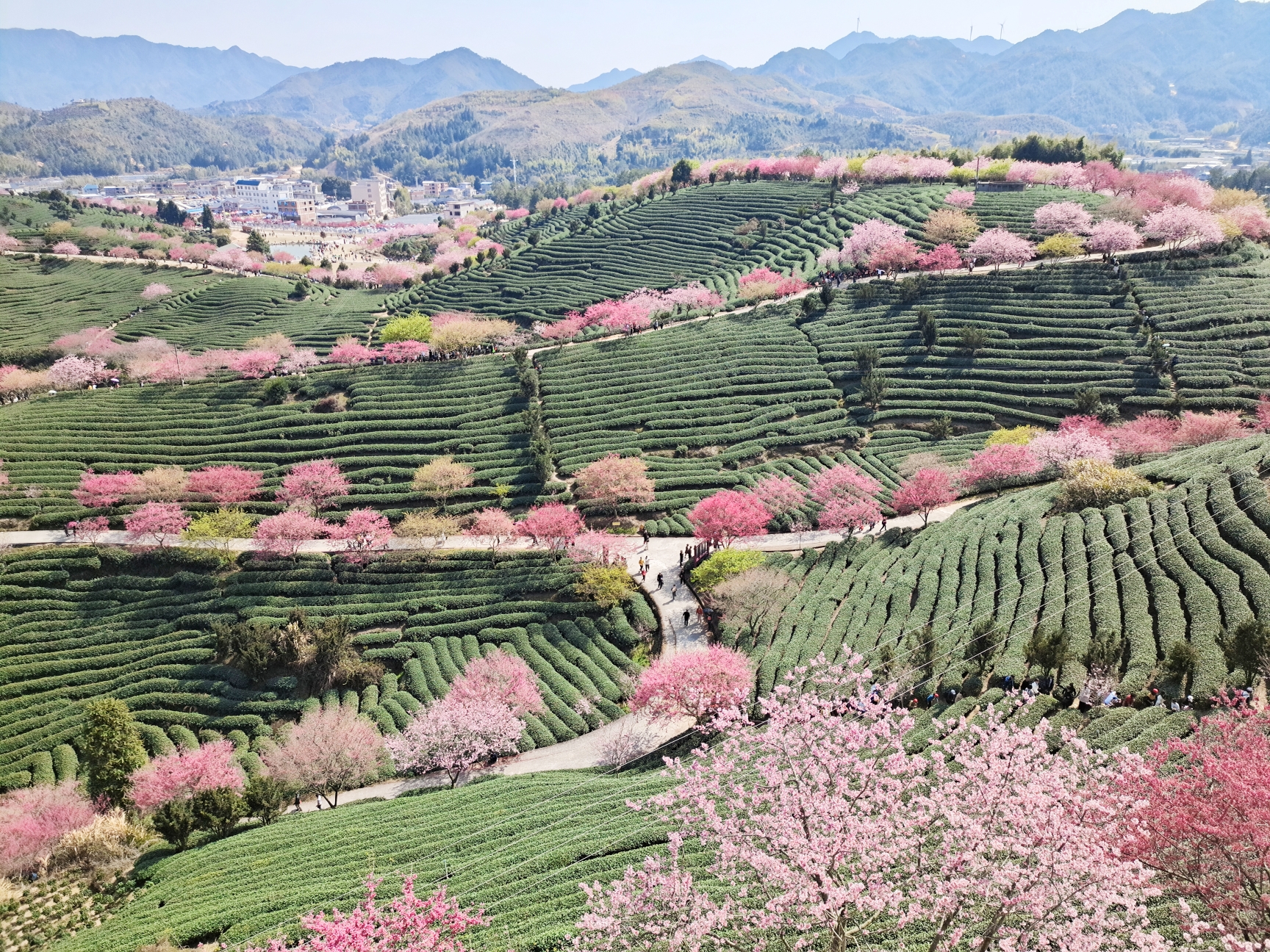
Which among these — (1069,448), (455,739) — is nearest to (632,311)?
(1069,448)

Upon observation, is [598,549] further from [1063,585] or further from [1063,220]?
[1063,220]

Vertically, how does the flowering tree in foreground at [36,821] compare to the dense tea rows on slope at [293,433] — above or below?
below

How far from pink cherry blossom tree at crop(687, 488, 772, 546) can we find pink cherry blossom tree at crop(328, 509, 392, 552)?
68.5ft

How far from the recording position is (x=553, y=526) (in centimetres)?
4925

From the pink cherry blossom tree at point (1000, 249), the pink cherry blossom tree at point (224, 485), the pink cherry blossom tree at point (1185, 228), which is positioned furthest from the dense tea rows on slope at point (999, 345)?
the pink cherry blossom tree at point (224, 485)

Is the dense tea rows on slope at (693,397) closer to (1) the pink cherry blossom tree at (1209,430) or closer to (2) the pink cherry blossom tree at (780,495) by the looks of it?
(2) the pink cherry blossom tree at (780,495)

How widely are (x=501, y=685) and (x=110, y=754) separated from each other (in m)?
16.8

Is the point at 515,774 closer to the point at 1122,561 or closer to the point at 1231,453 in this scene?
the point at 1122,561

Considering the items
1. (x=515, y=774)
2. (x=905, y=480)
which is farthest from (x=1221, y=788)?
(x=905, y=480)

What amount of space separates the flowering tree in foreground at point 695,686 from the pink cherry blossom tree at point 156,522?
116ft

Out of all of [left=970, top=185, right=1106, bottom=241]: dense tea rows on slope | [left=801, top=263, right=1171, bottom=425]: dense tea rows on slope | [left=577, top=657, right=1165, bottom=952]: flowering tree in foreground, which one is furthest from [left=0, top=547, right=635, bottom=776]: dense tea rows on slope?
[left=970, top=185, right=1106, bottom=241]: dense tea rows on slope

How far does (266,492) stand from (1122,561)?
176ft

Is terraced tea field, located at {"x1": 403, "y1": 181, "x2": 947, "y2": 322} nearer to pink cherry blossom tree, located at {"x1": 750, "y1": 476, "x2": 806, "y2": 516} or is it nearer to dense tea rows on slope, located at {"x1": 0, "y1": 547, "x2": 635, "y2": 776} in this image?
pink cherry blossom tree, located at {"x1": 750, "y1": 476, "x2": 806, "y2": 516}

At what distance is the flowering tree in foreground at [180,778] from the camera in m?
32.9
